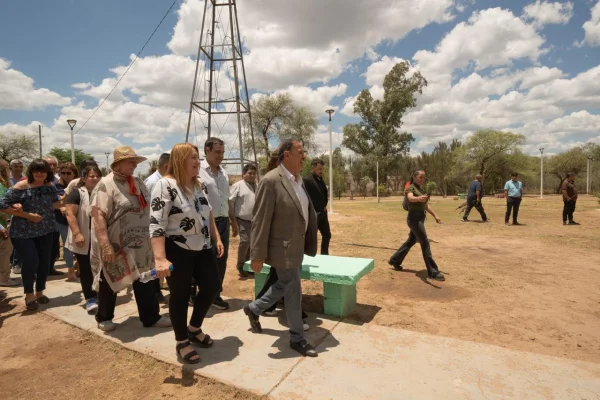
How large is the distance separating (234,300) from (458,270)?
13.0ft

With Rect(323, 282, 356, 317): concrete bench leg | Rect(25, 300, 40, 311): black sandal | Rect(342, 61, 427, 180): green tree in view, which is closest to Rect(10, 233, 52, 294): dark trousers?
Rect(25, 300, 40, 311): black sandal

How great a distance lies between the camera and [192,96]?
46.7ft

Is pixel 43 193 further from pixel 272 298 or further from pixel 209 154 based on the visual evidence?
pixel 272 298

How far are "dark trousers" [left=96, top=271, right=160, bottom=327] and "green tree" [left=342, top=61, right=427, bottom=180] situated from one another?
4286 cm

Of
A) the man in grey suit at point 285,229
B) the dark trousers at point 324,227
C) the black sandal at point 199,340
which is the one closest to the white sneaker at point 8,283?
the black sandal at point 199,340

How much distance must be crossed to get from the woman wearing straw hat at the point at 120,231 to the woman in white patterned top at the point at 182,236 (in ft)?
2.55

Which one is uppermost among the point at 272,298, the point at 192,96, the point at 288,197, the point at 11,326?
the point at 192,96

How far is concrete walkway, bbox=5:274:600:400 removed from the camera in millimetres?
2438

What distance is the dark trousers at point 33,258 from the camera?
4.24 m

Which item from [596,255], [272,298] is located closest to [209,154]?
[272,298]

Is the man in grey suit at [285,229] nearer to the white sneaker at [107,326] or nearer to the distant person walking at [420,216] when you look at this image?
the white sneaker at [107,326]

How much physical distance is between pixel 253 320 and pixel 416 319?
6.01 feet

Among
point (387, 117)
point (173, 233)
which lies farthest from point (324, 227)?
point (387, 117)

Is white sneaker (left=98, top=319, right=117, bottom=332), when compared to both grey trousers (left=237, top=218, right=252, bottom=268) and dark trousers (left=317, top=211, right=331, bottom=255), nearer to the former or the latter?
grey trousers (left=237, top=218, right=252, bottom=268)
